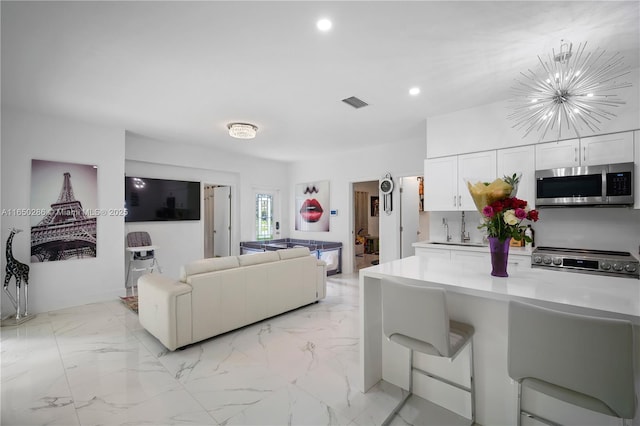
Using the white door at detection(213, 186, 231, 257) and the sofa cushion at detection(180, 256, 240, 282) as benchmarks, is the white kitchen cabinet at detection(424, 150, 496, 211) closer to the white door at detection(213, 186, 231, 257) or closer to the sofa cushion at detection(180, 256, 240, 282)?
the sofa cushion at detection(180, 256, 240, 282)

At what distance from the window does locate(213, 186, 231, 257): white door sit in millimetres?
683

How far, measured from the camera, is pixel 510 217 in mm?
1736

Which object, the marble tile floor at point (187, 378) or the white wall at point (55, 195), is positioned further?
the white wall at point (55, 195)

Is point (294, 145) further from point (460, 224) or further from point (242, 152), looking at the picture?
point (460, 224)

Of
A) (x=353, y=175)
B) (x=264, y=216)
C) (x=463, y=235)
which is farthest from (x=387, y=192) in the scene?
(x=264, y=216)

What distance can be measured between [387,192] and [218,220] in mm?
4223

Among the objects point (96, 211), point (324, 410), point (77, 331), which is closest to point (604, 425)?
point (324, 410)

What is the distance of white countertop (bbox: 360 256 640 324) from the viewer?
1.36m

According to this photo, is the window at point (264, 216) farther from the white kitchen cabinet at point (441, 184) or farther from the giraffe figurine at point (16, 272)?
the white kitchen cabinet at point (441, 184)

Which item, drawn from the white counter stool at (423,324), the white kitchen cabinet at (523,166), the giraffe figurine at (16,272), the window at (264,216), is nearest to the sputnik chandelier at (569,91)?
the white kitchen cabinet at (523,166)

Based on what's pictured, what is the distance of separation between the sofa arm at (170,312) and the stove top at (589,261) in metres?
3.67

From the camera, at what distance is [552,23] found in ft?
6.81

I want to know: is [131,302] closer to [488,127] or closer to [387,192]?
[387,192]

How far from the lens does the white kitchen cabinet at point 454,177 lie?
3656 millimetres
